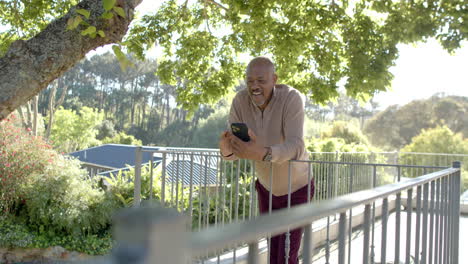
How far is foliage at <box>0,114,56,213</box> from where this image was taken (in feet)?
33.4

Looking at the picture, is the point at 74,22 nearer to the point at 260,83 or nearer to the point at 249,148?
the point at 260,83

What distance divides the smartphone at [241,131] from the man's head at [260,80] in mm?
315

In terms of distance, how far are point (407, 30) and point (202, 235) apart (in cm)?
700

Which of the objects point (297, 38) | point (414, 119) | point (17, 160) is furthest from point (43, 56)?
point (414, 119)

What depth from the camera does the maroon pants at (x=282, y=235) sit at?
3021 mm

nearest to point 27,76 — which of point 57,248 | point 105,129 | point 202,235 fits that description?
point 202,235

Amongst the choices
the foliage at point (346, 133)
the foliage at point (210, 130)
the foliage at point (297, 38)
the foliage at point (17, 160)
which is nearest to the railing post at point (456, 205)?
the foliage at point (297, 38)

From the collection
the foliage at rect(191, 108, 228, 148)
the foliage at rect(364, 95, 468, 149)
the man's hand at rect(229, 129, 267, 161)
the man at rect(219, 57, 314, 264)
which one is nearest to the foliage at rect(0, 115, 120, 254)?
the man at rect(219, 57, 314, 264)

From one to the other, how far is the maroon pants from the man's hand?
1.81 ft

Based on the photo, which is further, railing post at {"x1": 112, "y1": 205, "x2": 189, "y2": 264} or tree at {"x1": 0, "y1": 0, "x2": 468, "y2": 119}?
tree at {"x1": 0, "y1": 0, "x2": 468, "y2": 119}

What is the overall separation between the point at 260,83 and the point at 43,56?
2323 mm

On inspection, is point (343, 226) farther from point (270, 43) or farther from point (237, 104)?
point (270, 43)

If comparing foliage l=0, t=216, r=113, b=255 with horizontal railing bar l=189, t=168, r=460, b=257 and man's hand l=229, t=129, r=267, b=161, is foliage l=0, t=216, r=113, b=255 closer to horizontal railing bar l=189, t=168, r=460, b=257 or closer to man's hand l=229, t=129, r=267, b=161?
man's hand l=229, t=129, r=267, b=161

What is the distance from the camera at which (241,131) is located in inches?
114
